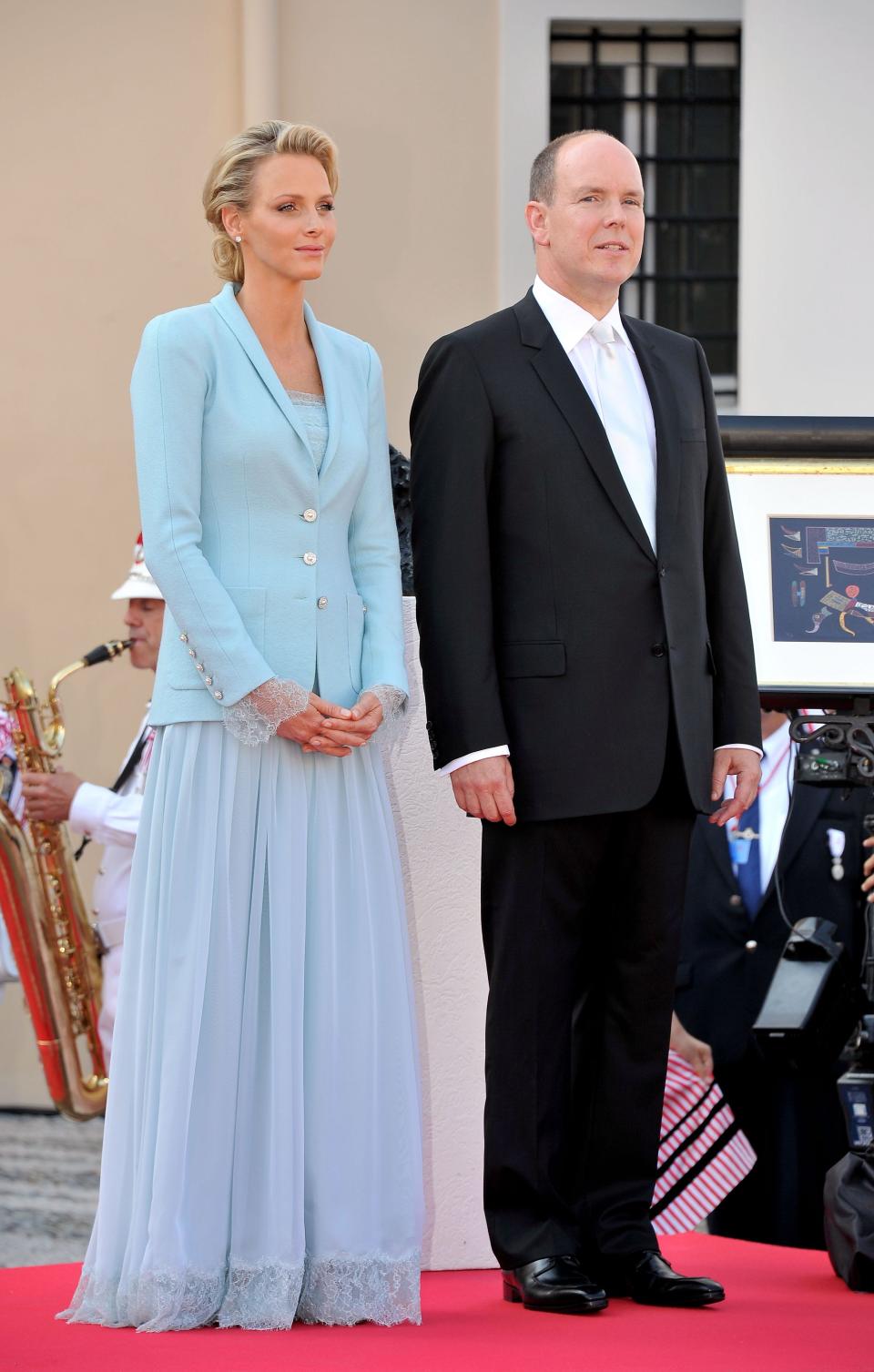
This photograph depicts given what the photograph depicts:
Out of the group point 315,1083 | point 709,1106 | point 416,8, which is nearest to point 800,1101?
point 709,1106

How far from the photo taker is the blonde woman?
290cm

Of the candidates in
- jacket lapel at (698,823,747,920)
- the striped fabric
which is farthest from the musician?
the striped fabric

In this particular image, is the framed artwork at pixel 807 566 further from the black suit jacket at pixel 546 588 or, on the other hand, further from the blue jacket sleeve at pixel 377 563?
the blue jacket sleeve at pixel 377 563

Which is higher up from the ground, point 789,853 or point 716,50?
point 716,50

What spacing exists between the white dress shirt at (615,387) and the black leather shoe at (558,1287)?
0.89 m

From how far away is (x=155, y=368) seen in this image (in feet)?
9.79

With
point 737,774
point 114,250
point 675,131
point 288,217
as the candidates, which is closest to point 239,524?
point 288,217

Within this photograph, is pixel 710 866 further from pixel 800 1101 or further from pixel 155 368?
pixel 155 368

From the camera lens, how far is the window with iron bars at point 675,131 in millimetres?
8188

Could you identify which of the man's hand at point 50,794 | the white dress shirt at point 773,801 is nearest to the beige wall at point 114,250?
the man's hand at point 50,794

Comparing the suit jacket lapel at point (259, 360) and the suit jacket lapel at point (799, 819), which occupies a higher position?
the suit jacket lapel at point (259, 360)

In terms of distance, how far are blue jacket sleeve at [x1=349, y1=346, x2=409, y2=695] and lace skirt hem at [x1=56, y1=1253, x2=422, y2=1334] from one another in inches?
35.4

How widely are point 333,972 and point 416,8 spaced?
5.78m

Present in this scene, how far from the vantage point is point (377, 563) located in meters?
3.18
